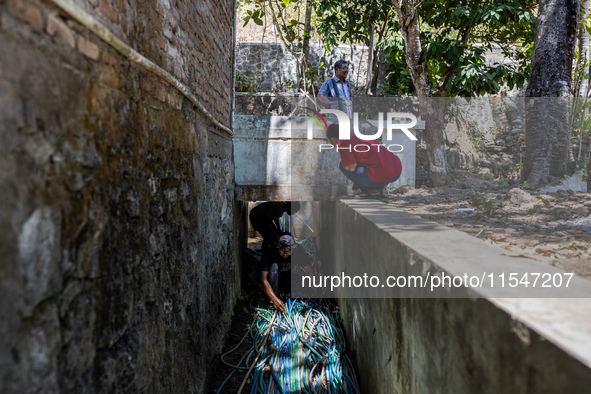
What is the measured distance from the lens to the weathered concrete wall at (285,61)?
11.7m

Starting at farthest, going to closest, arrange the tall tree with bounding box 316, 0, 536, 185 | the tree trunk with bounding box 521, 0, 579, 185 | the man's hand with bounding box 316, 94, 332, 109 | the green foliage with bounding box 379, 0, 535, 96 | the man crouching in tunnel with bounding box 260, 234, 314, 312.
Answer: the green foliage with bounding box 379, 0, 535, 96
the tall tree with bounding box 316, 0, 536, 185
the man's hand with bounding box 316, 94, 332, 109
the man crouching in tunnel with bounding box 260, 234, 314, 312
the tree trunk with bounding box 521, 0, 579, 185

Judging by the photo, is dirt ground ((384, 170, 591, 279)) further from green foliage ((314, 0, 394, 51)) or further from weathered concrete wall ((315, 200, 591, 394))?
green foliage ((314, 0, 394, 51))

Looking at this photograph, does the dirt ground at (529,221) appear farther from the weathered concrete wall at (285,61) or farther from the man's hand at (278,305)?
the weathered concrete wall at (285,61)

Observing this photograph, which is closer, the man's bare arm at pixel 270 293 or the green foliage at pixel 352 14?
the man's bare arm at pixel 270 293

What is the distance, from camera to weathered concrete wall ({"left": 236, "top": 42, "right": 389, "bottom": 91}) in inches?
460

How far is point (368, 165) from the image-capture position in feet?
15.7

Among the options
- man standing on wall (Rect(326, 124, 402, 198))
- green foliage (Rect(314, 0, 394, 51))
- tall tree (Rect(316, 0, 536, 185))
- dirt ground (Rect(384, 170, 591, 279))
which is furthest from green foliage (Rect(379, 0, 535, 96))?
dirt ground (Rect(384, 170, 591, 279))

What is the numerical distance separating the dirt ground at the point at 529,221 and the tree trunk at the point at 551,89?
1.16 meters

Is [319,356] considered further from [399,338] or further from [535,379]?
[535,379]

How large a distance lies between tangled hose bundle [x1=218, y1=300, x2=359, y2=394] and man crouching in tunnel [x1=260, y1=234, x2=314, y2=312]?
39cm

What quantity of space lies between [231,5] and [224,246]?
9.96 feet

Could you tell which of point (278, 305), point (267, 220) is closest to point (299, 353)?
point (278, 305)

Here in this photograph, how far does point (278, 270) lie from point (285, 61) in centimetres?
780

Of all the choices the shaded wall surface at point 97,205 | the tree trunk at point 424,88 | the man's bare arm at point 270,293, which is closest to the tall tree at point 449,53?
the tree trunk at point 424,88
